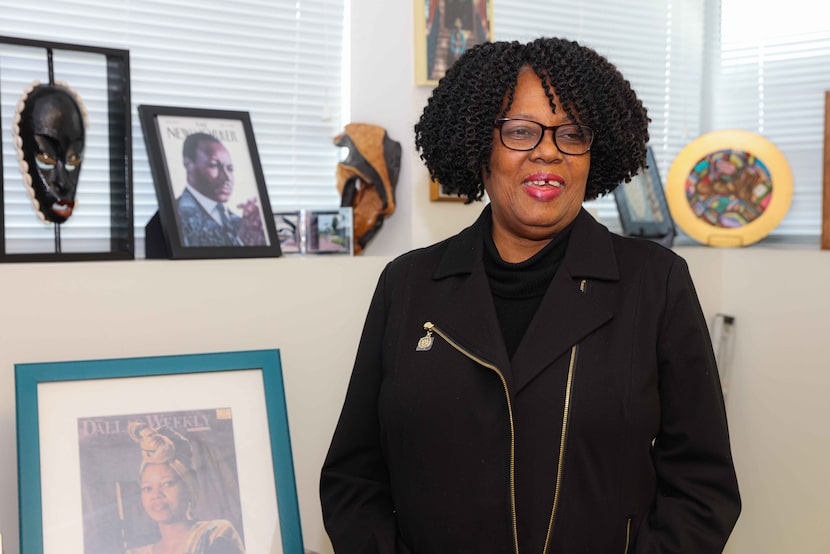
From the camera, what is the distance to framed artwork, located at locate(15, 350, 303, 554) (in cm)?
161

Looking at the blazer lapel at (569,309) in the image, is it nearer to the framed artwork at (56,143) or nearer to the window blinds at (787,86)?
the framed artwork at (56,143)

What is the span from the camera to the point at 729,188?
116 inches

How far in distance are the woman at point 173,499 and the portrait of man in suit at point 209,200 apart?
0.51 metres

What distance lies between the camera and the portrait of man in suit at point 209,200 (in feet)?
6.84

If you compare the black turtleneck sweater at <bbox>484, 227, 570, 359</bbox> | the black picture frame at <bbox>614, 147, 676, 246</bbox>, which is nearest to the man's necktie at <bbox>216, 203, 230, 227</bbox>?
the black turtleneck sweater at <bbox>484, 227, 570, 359</bbox>

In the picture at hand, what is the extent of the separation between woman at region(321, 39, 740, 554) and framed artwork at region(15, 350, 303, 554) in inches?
8.8

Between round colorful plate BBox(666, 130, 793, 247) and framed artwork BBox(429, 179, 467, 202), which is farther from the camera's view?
round colorful plate BBox(666, 130, 793, 247)

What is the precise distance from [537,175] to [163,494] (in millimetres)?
884

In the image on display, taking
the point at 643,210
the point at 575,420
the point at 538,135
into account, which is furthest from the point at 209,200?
the point at 643,210

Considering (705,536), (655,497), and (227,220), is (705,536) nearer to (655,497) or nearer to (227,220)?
(655,497)

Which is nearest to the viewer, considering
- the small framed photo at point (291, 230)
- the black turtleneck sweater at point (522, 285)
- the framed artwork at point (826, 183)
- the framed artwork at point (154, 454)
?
the black turtleneck sweater at point (522, 285)

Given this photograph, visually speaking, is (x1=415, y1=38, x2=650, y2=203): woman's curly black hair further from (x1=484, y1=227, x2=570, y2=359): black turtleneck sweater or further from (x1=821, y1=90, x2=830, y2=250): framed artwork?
(x1=821, y1=90, x2=830, y2=250): framed artwork

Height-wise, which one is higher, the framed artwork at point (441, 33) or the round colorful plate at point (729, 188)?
the framed artwork at point (441, 33)

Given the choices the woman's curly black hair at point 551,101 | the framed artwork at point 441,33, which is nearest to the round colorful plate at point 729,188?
the framed artwork at point 441,33
